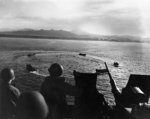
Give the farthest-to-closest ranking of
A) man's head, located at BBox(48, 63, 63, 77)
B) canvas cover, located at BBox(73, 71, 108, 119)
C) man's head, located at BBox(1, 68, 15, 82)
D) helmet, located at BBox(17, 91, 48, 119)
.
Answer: canvas cover, located at BBox(73, 71, 108, 119), man's head, located at BBox(48, 63, 63, 77), man's head, located at BBox(1, 68, 15, 82), helmet, located at BBox(17, 91, 48, 119)

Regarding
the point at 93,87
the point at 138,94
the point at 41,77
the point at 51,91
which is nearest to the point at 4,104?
the point at 51,91

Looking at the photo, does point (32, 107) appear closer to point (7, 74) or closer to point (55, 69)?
point (7, 74)

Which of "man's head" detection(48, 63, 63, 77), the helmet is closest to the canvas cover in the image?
"man's head" detection(48, 63, 63, 77)

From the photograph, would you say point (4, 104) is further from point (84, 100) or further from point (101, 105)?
point (101, 105)

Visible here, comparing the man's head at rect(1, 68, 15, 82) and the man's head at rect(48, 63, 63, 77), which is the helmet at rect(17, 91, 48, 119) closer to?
the man's head at rect(1, 68, 15, 82)

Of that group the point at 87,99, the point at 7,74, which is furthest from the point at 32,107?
the point at 87,99

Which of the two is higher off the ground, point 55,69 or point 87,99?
point 55,69

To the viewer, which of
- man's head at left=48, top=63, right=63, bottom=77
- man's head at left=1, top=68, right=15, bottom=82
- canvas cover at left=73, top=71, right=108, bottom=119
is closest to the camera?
man's head at left=1, top=68, right=15, bottom=82

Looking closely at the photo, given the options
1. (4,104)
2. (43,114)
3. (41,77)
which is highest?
(43,114)

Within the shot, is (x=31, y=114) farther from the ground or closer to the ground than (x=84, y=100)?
farther from the ground

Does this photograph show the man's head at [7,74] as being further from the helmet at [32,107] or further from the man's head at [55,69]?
the helmet at [32,107]

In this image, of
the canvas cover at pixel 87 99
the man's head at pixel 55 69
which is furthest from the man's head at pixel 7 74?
the canvas cover at pixel 87 99
